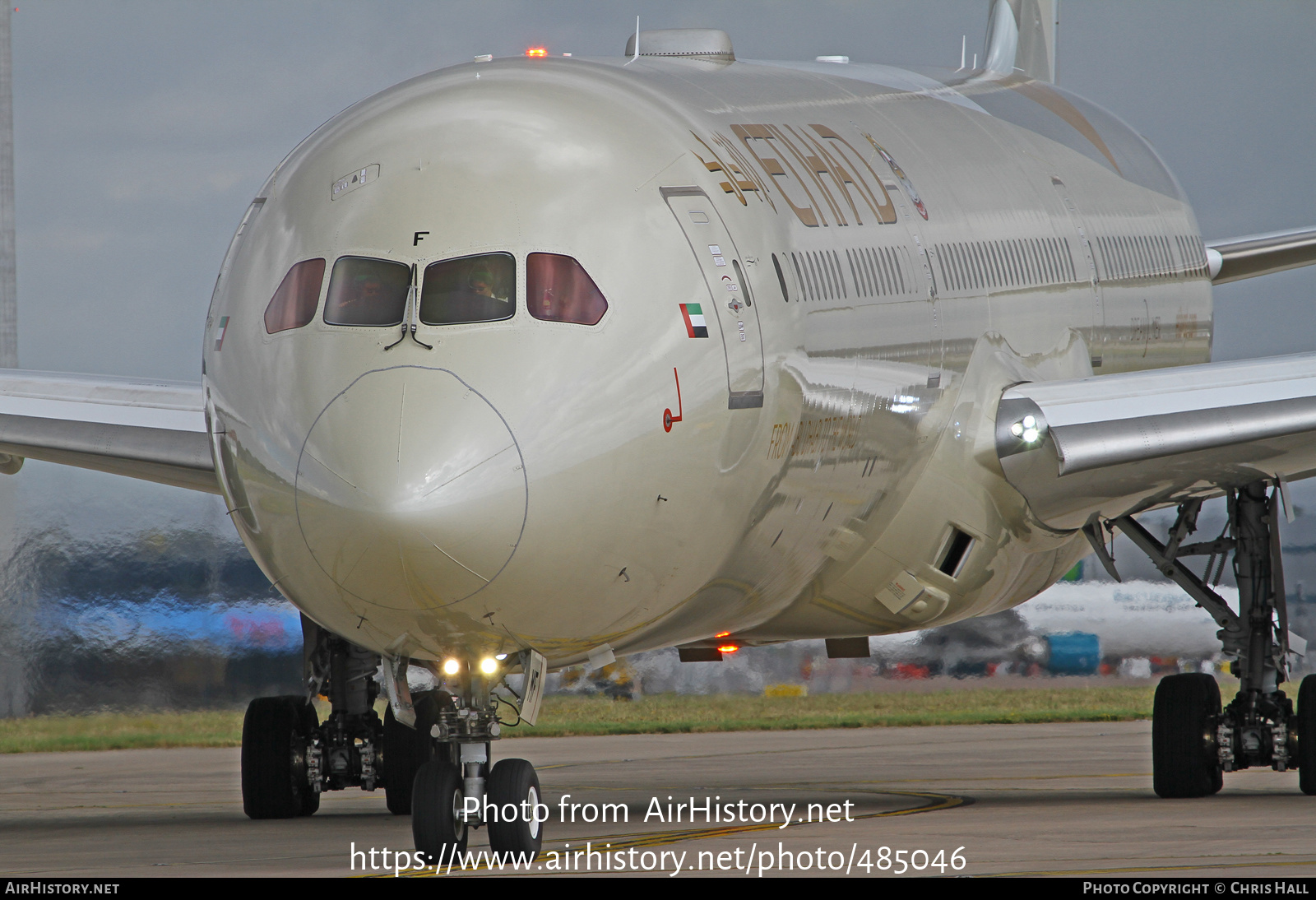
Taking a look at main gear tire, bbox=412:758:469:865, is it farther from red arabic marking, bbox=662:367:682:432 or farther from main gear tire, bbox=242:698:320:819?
main gear tire, bbox=242:698:320:819

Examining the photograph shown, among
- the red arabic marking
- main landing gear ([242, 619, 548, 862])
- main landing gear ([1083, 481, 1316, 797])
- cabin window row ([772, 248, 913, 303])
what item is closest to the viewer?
the red arabic marking

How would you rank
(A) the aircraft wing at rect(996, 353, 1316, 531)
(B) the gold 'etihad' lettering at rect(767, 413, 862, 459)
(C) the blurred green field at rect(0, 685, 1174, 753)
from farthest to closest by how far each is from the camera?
1. (C) the blurred green field at rect(0, 685, 1174, 753)
2. (A) the aircraft wing at rect(996, 353, 1316, 531)
3. (B) the gold 'etihad' lettering at rect(767, 413, 862, 459)

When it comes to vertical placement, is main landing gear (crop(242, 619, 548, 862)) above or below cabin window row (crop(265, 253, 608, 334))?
below

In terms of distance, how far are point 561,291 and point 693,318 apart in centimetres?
70

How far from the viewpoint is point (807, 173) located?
12094mm

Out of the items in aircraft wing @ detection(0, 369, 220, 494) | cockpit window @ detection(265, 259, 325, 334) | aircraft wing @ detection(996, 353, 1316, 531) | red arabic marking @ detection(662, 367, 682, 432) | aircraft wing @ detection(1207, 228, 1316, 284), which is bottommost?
red arabic marking @ detection(662, 367, 682, 432)

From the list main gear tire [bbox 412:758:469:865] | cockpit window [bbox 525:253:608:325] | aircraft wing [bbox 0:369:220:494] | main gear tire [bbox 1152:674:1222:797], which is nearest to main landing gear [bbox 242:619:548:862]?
aircraft wing [bbox 0:369:220:494]

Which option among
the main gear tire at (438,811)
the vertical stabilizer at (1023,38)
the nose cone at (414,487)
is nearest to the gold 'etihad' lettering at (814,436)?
the nose cone at (414,487)

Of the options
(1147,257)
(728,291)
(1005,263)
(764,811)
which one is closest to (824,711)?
(1147,257)

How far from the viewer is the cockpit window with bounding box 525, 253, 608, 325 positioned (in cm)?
941

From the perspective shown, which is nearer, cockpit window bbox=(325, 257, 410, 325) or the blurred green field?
cockpit window bbox=(325, 257, 410, 325)

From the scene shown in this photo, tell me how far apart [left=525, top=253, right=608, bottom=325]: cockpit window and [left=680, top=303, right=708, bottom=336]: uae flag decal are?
447 millimetres

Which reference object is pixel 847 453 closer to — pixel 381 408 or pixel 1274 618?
pixel 381 408

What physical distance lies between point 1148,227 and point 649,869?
9170 mm
